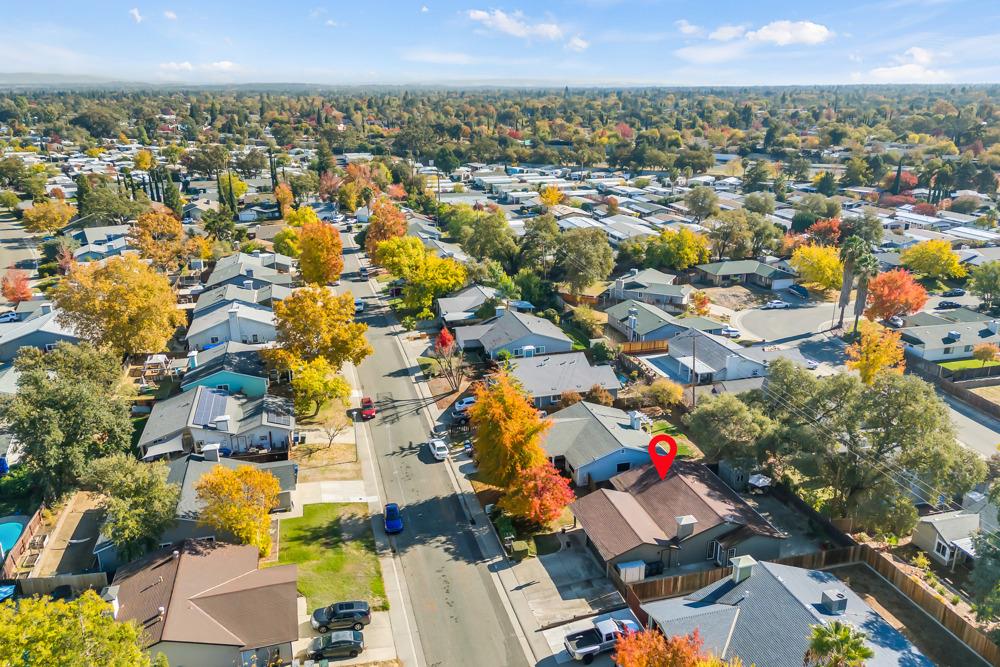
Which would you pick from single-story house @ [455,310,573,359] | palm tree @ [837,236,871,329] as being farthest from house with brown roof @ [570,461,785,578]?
palm tree @ [837,236,871,329]

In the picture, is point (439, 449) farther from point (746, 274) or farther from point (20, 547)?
point (746, 274)

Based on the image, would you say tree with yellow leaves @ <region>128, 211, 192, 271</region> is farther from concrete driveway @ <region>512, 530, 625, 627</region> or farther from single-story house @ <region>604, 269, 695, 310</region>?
concrete driveway @ <region>512, 530, 625, 627</region>

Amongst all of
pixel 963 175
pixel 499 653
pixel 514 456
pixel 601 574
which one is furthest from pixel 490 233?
pixel 963 175

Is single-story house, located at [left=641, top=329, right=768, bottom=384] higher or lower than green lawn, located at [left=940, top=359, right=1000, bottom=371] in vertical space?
higher

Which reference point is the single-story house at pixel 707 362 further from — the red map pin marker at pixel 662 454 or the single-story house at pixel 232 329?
the single-story house at pixel 232 329

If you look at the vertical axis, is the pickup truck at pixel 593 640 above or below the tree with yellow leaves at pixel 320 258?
below

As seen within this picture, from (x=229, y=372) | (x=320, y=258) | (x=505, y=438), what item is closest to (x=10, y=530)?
(x=229, y=372)

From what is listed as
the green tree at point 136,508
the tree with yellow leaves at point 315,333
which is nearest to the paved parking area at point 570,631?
the green tree at point 136,508
